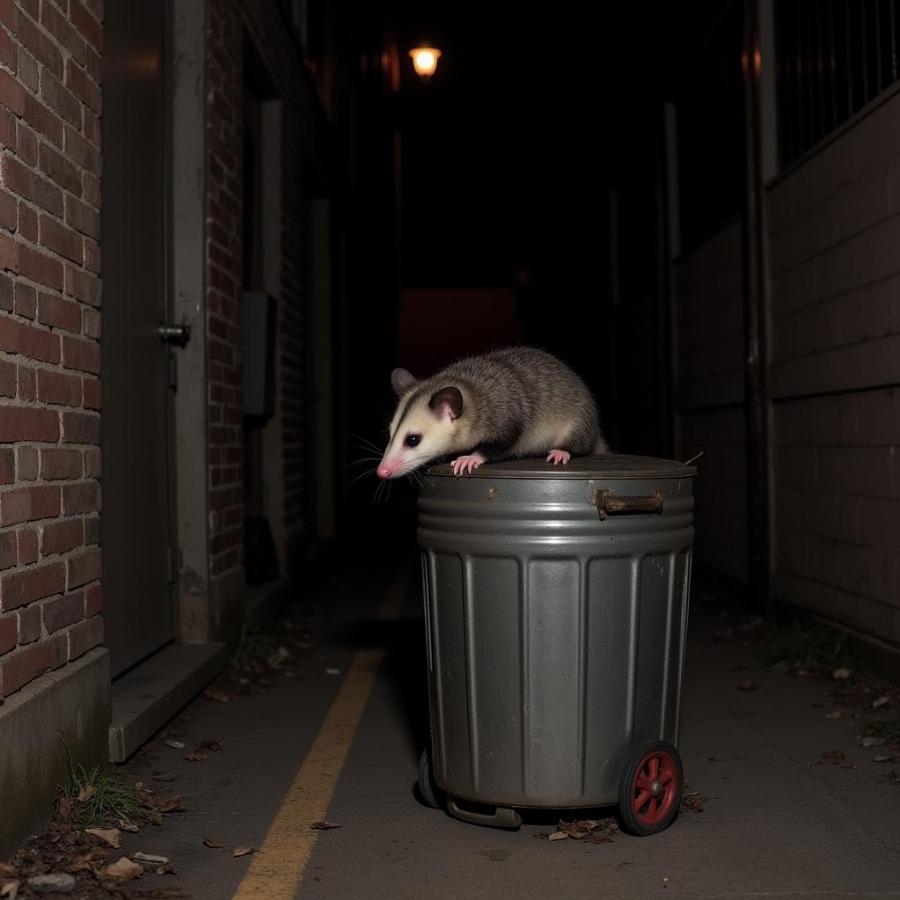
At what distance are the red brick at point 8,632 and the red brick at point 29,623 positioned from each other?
4 cm

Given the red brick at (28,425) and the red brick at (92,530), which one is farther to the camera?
the red brick at (92,530)

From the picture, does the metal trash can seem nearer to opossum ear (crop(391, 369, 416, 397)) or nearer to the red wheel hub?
the red wheel hub

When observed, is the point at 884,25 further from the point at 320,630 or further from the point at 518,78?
the point at 518,78

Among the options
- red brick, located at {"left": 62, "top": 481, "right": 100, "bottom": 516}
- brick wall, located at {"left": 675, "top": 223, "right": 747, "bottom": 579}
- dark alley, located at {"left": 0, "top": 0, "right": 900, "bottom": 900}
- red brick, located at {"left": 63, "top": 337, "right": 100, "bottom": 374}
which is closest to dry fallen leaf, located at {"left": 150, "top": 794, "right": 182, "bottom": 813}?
dark alley, located at {"left": 0, "top": 0, "right": 900, "bottom": 900}

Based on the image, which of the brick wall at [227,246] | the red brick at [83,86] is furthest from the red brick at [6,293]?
the brick wall at [227,246]

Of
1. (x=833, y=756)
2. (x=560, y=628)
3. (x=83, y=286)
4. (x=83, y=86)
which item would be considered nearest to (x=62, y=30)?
(x=83, y=86)

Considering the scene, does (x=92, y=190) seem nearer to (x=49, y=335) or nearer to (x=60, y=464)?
(x=49, y=335)

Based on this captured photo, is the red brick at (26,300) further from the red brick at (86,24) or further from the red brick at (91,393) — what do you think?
the red brick at (86,24)

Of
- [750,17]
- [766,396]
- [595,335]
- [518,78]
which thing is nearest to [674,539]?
[766,396]

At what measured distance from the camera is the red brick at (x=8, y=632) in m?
3.78

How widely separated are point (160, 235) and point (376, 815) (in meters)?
3.57

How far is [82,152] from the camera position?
464cm

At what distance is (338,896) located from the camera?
12.2 feet

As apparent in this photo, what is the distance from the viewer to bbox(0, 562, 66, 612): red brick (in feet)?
12.6
